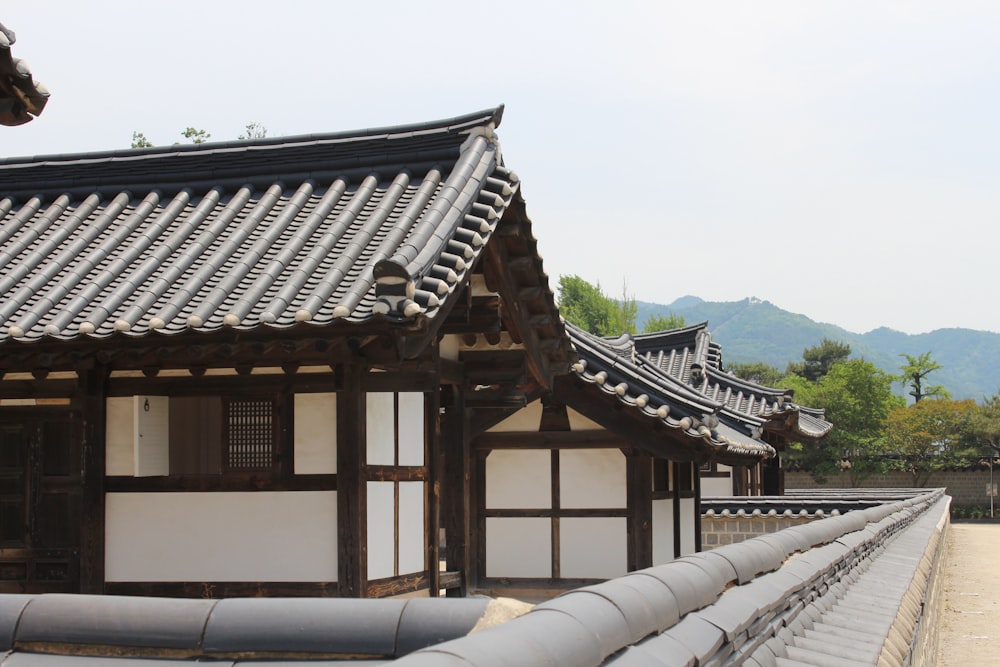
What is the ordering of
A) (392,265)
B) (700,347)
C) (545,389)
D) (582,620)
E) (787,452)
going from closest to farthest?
(582,620), (392,265), (545,389), (700,347), (787,452)

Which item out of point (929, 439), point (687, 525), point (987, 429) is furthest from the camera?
point (929, 439)

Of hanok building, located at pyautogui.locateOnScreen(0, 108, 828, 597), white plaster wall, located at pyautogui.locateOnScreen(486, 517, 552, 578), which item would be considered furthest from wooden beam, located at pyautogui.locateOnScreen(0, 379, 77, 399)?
white plaster wall, located at pyautogui.locateOnScreen(486, 517, 552, 578)

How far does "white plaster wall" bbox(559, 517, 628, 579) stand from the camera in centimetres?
1507

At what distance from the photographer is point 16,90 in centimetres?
749

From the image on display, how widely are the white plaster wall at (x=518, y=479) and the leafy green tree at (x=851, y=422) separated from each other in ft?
137

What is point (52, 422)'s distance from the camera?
33.1 ft

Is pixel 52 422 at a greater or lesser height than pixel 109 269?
lesser

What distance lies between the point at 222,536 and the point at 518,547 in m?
6.40

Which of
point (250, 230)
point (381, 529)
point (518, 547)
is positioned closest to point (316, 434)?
point (381, 529)

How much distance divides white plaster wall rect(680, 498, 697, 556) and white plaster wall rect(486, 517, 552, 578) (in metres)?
3.02

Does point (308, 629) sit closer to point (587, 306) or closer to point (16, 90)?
point (16, 90)

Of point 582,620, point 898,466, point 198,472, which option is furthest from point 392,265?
point 898,466

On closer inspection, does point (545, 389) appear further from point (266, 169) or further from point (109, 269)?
point (109, 269)

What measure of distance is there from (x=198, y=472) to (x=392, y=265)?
3229mm
